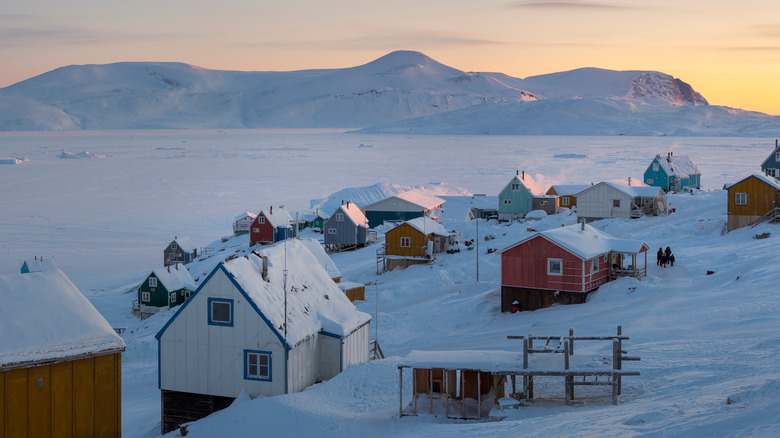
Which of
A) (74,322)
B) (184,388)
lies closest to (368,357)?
(184,388)

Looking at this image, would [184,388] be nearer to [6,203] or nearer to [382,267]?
[382,267]

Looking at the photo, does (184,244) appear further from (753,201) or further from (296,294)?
(296,294)

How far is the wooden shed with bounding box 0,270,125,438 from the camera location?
51.9 feet

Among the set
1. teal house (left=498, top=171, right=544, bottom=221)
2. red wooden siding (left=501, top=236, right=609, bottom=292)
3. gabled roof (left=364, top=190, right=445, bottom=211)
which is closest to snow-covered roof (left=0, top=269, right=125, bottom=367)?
red wooden siding (left=501, top=236, right=609, bottom=292)

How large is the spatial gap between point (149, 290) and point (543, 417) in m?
42.4

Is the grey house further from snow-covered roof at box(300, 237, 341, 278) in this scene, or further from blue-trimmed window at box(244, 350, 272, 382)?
blue-trimmed window at box(244, 350, 272, 382)

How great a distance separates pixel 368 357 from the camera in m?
27.9

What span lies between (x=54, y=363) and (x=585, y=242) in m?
28.2

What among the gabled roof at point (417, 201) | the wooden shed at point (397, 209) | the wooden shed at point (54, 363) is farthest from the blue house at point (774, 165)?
the wooden shed at point (54, 363)

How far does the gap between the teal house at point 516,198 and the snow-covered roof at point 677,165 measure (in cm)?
1984

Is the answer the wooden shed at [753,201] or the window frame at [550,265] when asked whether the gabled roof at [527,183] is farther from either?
the window frame at [550,265]

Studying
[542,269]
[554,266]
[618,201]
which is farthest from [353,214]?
[554,266]

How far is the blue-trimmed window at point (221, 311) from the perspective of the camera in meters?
23.6

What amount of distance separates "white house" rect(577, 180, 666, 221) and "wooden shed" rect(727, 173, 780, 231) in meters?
14.4
